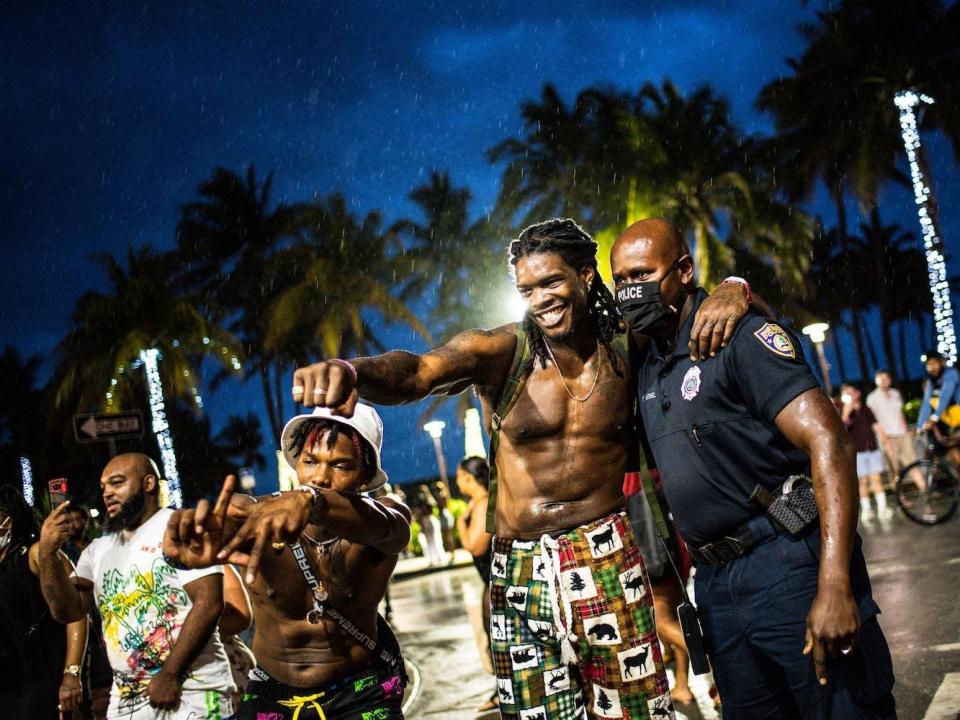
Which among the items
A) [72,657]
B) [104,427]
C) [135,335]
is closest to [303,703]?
[72,657]

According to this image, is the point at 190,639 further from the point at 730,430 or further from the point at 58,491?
the point at 730,430

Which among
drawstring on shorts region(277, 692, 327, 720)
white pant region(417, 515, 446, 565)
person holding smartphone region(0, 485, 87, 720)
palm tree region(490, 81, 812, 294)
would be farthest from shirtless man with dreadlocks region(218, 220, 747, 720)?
palm tree region(490, 81, 812, 294)

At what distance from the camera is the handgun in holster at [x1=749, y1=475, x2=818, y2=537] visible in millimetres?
2988

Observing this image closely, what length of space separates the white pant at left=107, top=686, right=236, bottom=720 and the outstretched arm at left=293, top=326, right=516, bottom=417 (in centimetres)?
203

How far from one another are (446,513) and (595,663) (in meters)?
18.4

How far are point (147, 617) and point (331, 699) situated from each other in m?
1.39

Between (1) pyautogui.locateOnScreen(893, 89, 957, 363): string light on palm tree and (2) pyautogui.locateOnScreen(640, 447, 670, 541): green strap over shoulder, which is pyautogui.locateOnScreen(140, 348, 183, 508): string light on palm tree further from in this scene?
(2) pyautogui.locateOnScreen(640, 447, 670, 541): green strap over shoulder

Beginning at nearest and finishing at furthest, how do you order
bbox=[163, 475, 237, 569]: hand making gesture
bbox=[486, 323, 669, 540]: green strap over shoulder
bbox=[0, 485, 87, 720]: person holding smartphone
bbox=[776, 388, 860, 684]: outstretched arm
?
bbox=[163, 475, 237, 569]: hand making gesture
bbox=[776, 388, 860, 684]: outstretched arm
bbox=[486, 323, 669, 540]: green strap over shoulder
bbox=[0, 485, 87, 720]: person holding smartphone

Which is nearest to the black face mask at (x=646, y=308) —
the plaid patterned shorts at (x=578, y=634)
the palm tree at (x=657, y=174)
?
the plaid patterned shorts at (x=578, y=634)

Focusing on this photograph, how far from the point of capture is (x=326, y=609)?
3.39m

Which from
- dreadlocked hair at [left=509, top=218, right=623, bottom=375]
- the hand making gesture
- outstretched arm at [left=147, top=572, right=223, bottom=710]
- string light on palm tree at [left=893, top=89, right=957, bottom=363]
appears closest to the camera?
the hand making gesture

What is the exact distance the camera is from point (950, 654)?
577 centimetres

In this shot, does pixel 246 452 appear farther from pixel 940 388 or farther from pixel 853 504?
pixel 853 504

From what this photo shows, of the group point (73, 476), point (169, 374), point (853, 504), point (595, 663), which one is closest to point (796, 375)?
point (853, 504)
